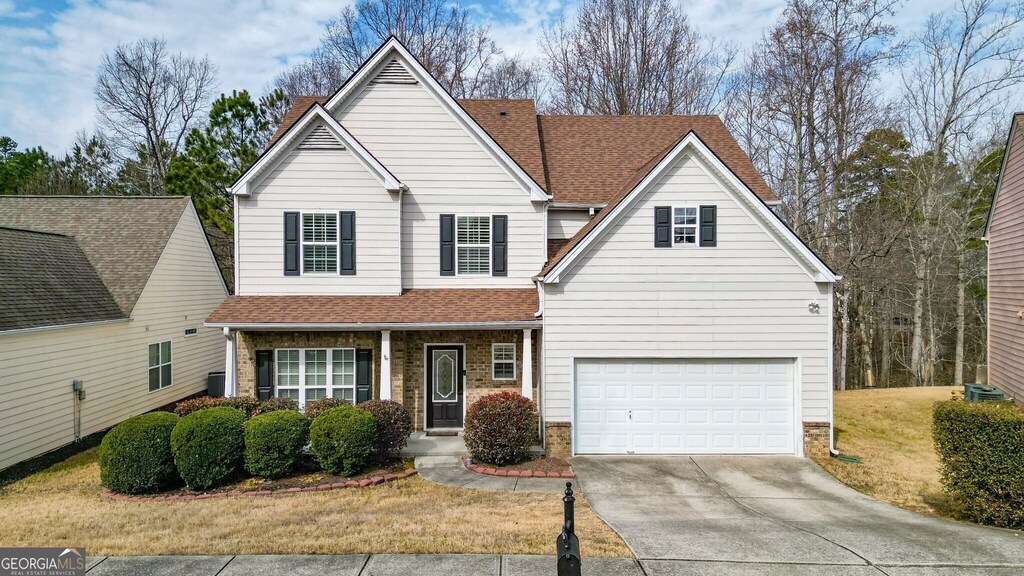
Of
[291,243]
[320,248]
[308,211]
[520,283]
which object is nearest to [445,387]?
[520,283]

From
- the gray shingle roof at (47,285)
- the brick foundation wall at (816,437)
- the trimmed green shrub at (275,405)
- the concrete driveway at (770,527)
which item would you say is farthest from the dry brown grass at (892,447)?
the gray shingle roof at (47,285)

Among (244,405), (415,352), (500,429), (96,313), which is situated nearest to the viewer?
(500,429)

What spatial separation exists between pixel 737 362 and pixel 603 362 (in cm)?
298

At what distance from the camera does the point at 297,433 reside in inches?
392

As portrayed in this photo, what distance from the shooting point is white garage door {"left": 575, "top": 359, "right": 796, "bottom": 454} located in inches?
449

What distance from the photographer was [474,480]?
9.88 meters

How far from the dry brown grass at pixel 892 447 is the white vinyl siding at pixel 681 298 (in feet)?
7.63

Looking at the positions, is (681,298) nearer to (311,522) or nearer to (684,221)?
(684,221)

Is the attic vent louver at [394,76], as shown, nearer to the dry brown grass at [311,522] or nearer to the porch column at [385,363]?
the porch column at [385,363]

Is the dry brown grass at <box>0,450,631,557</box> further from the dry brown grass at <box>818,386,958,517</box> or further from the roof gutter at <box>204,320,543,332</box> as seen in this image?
the dry brown grass at <box>818,386,958,517</box>

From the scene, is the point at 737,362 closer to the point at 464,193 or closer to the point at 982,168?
the point at 464,193

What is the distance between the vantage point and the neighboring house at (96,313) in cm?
1161

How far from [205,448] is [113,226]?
11.6m

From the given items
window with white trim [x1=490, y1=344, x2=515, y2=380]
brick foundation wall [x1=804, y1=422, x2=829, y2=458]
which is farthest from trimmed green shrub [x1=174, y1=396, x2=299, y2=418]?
brick foundation wall [x1=804, y1=422, x2=829, y2=458]
